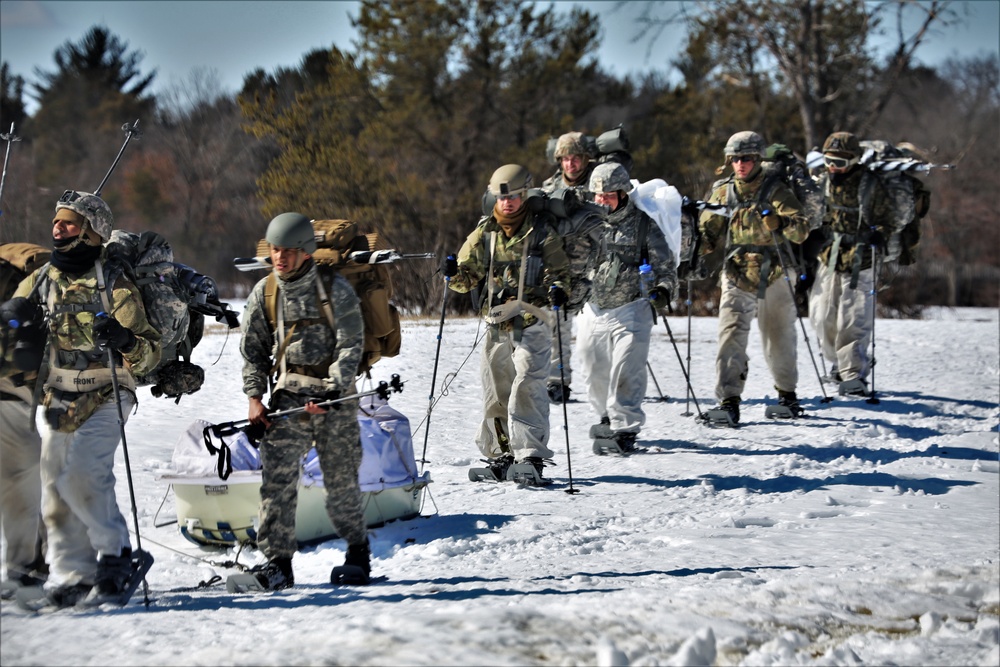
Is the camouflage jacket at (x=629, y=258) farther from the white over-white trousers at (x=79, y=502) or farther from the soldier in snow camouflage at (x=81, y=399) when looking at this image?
the white over-white trousers at (x=79, y=502)

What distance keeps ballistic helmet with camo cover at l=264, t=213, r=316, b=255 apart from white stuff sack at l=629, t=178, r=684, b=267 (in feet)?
15.1

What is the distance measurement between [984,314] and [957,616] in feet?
80.8

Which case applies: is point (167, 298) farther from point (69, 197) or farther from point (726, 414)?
point (726, 414)

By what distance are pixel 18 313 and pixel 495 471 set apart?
3.89 metres

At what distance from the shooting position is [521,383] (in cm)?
820

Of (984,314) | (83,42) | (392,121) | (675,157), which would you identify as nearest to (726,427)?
(392,121)

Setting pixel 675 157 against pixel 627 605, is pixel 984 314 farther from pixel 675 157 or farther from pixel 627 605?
pixel 627 605

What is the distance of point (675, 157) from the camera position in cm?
2634

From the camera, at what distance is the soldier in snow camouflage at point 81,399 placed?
216 inches

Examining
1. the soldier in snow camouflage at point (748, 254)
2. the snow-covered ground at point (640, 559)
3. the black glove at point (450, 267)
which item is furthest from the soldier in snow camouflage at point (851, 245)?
the black glove at point (450, 267)

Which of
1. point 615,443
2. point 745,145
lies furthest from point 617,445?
point 745,145

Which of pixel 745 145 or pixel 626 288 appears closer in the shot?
pixel 626 288

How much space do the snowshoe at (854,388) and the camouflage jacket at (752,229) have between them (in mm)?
1882

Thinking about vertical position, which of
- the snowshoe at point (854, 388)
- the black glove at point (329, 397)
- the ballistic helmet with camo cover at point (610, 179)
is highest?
the ballistic helmet with camo cover at point (610, 179)
